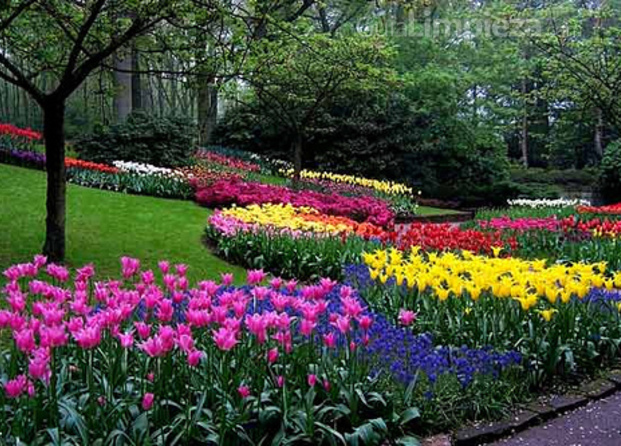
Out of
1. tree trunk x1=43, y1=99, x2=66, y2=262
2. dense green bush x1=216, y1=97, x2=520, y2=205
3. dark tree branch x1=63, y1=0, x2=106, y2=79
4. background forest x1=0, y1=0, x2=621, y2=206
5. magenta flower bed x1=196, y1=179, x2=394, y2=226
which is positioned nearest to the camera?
dark tree branch x1=63, y1=0, x2=106, y2=79

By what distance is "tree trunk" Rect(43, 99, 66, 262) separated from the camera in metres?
6.98

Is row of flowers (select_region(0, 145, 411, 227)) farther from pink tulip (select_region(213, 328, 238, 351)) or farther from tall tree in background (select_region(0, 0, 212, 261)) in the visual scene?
pink tulip (select_region(213, 328, 238, 351))

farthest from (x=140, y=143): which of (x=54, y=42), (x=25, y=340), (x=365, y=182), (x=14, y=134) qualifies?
(x=25, y=340)

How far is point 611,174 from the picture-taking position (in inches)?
767

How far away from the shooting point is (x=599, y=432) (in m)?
3.50

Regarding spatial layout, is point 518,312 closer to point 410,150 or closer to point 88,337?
point 88,337

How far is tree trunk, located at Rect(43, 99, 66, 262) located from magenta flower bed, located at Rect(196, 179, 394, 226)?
A: 6022 mm

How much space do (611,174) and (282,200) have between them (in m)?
11.4

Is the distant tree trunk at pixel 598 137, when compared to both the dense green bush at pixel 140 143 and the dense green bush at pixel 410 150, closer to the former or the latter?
the dense green bush at pixel 410 150

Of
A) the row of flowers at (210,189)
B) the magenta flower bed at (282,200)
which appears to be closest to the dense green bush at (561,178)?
the row of flowers at (210,189)

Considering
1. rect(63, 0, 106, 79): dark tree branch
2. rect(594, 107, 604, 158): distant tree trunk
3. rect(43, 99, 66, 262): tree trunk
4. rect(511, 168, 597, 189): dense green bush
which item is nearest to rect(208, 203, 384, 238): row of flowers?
rect(43, 99, 66, 262): tree trunk

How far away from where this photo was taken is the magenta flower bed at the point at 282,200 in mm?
13078

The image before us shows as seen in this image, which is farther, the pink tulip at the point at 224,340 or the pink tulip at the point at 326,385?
the pink tulip at the point at 326,385

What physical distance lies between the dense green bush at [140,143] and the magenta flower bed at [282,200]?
4.67 metres
